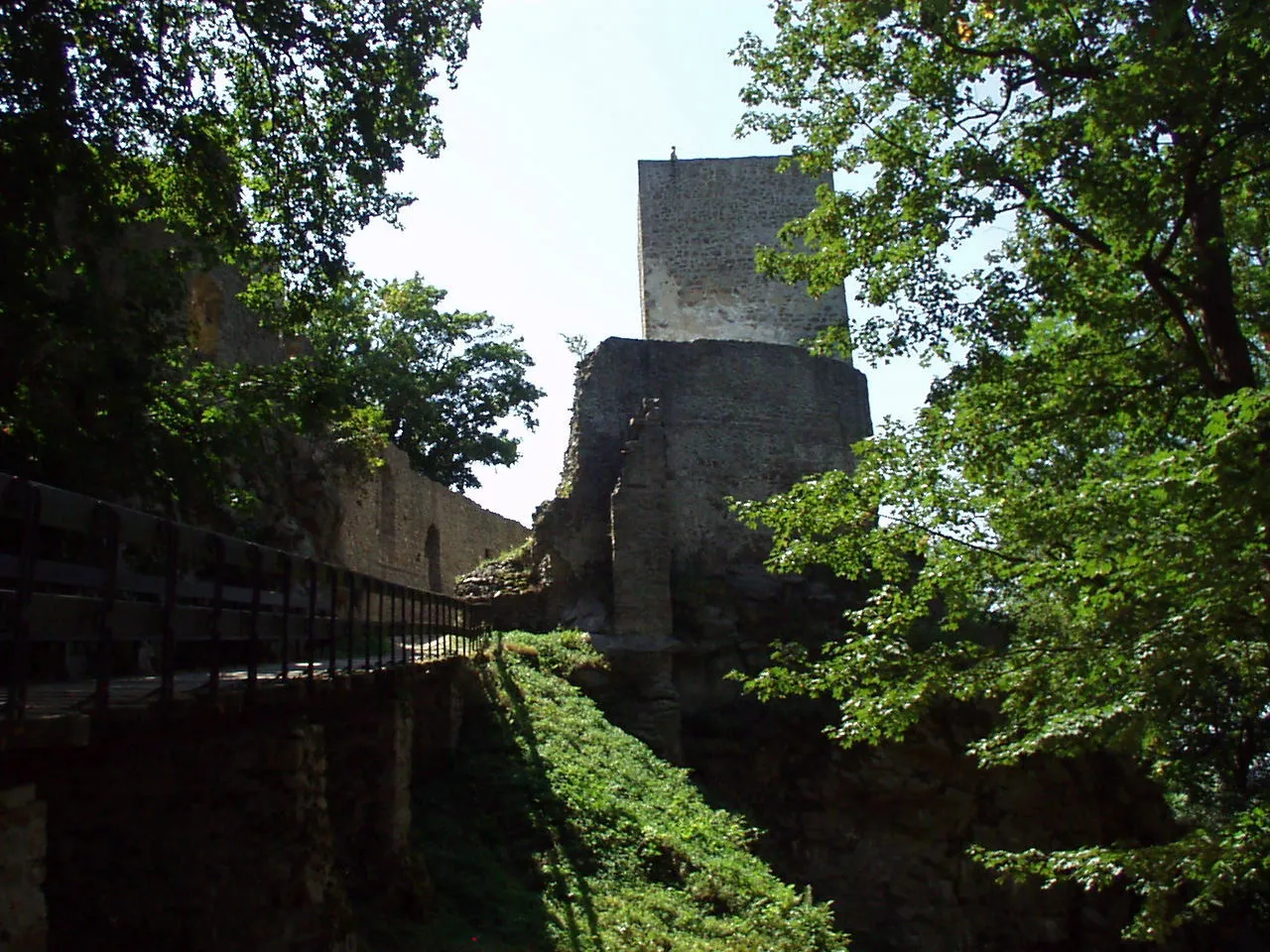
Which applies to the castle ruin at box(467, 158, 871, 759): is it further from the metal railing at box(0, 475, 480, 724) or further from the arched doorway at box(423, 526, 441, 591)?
the metal railing at box(0, 475, 480, 724)

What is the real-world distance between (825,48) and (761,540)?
507 inches

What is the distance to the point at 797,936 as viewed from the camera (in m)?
10.8

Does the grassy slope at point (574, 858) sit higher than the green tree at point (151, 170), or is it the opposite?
the green tree at point (151, 170)

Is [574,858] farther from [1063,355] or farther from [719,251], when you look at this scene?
[719,251]

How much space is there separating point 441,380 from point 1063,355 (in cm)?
2557

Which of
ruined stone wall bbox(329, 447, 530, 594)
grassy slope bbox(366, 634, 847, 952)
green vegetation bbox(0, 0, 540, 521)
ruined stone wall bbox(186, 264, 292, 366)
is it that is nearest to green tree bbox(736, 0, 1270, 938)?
grassy slope bbox(366, 634, 847, 952)

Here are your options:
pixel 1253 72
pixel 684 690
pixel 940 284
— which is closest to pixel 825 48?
pixel 940 284

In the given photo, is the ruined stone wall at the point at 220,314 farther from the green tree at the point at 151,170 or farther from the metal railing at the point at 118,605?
the metal railing at the point at 118,605

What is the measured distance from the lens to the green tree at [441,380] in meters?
31.3

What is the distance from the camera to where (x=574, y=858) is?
11.7 m

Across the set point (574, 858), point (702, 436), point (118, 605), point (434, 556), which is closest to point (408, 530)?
point (434, 556)

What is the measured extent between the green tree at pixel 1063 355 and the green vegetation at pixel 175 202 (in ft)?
13.4

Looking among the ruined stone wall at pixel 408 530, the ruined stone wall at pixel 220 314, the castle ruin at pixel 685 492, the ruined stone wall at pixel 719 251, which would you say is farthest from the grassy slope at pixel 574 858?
the ruined stone wall at pixel 719 251

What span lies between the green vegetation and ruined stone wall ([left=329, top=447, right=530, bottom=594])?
6.63 m
